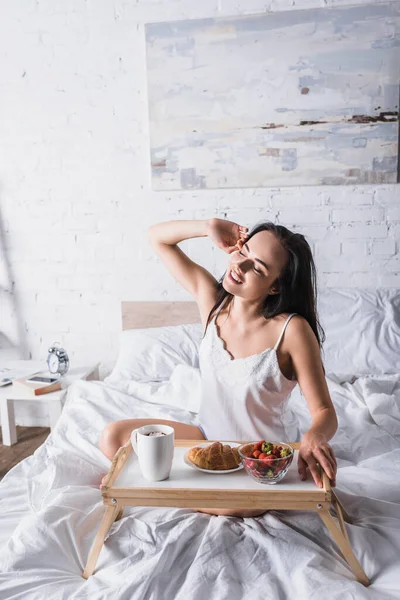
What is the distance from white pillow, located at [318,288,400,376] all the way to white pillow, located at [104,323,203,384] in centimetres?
56

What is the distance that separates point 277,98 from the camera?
104 inches

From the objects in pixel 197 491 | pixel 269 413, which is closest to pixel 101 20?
pixel 269 413

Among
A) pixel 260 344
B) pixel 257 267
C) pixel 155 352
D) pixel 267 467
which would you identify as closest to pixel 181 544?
pixel 267 467

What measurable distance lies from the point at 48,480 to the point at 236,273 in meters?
0.74

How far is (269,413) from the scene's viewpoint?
1518 mm

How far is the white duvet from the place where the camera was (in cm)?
109

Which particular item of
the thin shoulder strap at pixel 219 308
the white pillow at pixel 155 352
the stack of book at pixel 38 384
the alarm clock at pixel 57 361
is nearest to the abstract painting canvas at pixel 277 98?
the white pillow at pixel 155 352

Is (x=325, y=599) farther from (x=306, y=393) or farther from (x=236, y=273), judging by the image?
(x=236, y=273)

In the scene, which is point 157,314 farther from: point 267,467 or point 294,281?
point 267,467


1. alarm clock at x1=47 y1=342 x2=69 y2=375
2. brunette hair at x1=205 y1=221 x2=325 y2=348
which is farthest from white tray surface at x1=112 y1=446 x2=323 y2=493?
alarm clock at x1=47 y1=342 x2=69 y2=375

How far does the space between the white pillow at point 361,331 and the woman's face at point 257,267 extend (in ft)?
3.26

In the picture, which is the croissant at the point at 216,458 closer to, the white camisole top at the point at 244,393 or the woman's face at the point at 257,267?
the white camisole top at the point at 244,393

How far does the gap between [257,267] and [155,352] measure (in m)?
1.12

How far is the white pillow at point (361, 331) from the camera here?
2341 mm
